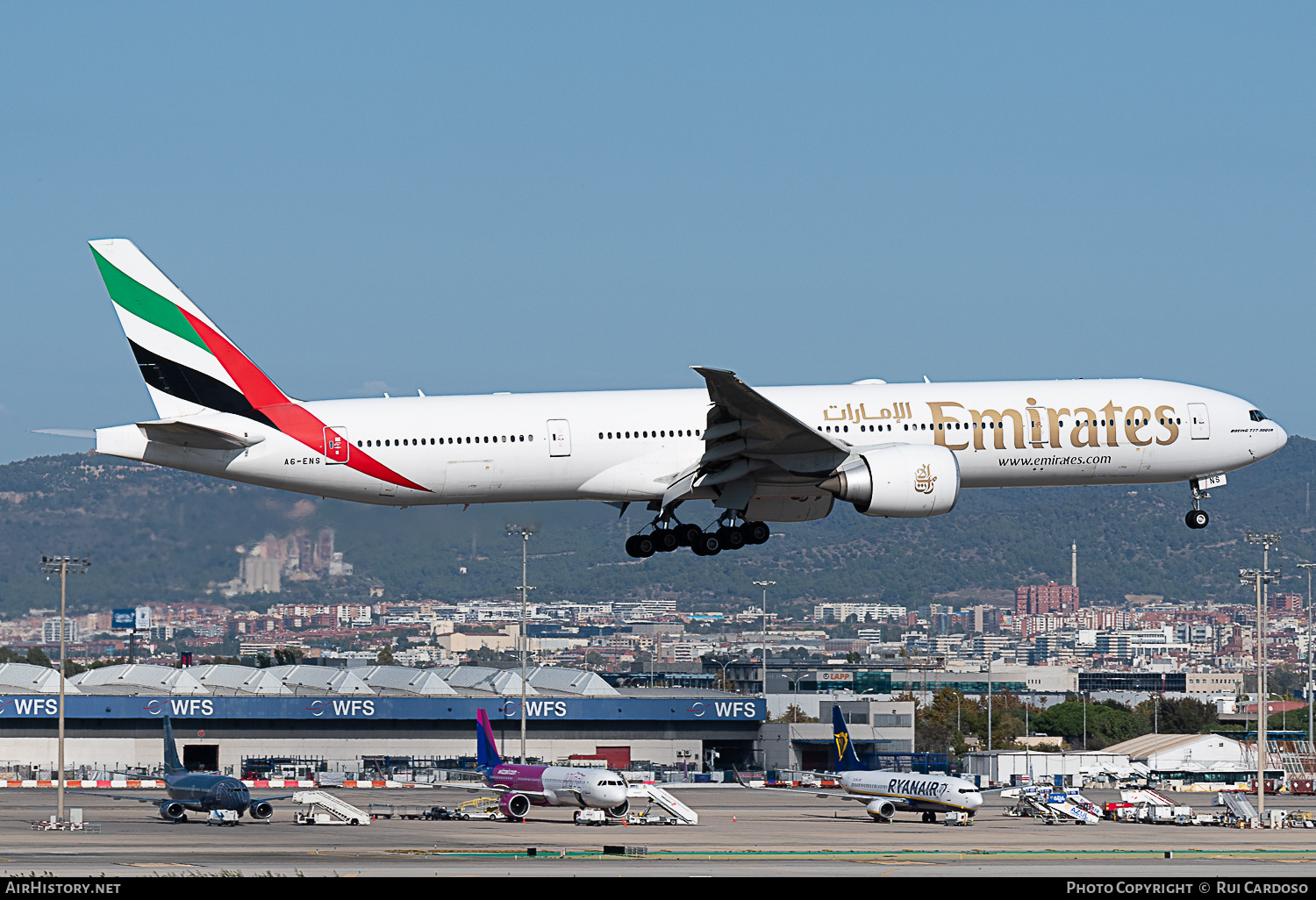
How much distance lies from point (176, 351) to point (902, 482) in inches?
861

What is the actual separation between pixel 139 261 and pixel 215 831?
26.8m

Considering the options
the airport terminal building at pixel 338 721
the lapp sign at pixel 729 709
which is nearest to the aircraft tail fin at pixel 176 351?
the airport terminal building at pixel 338 721

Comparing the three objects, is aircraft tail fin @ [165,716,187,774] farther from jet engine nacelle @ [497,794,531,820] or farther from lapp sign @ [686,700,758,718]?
lapp sign @ [686,700,758,718]

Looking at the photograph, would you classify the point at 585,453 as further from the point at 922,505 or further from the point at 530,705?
the point at 530,705

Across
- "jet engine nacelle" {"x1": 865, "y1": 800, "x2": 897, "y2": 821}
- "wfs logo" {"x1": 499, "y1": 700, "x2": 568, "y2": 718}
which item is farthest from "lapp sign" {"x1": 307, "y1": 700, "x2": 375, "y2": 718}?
"jet engine nacelle" {"x1": 865, "y1": 800, "x2": 897, "y2": 821}

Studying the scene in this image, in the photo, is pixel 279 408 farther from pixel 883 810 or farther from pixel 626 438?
pixel 883 810

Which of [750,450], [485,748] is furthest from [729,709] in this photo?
[750,450]

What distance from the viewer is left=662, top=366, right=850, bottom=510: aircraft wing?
154 feet

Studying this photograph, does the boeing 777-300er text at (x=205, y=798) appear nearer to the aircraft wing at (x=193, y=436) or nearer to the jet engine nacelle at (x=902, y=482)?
the aircraft wing at (x=193, y=436)

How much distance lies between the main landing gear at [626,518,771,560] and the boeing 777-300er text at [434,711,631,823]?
1055 inches

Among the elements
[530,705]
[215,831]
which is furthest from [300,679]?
[215,831]

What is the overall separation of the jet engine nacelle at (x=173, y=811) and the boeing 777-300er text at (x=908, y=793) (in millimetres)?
30777

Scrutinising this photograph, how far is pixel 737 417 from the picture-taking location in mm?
47781

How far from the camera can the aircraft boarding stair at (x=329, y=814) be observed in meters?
71.8
